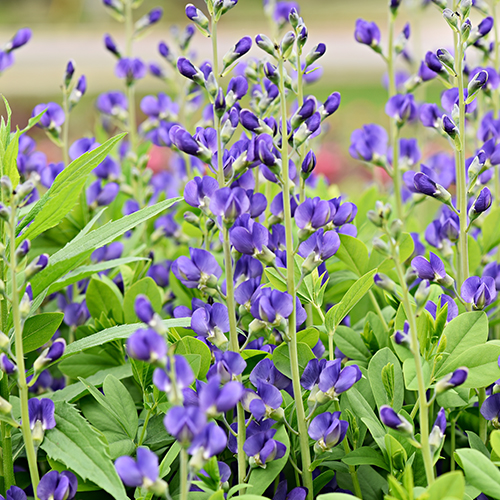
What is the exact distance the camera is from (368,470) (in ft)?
3.07

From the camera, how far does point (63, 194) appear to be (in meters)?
0.94

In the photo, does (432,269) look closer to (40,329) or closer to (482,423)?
(482,423)

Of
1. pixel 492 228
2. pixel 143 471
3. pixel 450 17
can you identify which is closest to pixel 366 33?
pixel 450 17

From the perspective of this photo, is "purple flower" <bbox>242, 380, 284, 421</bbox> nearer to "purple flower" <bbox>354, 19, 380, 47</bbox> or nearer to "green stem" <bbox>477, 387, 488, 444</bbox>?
"green stem" <bbox>477, 387, 488, 444</bbox>

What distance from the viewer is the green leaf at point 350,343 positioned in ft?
3.38

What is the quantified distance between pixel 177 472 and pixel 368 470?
0.97ft

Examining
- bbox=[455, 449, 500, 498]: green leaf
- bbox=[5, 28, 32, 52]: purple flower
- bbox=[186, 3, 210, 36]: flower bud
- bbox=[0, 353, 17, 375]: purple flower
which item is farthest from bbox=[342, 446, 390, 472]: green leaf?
bbox=[5, 28, 32, 52]: purple flower

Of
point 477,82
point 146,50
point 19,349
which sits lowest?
point 146,50

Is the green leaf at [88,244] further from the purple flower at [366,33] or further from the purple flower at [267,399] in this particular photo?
the purple flower at [366,33]

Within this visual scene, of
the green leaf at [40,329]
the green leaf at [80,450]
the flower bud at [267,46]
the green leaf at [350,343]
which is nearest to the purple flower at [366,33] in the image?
the flower bud at [267,46]

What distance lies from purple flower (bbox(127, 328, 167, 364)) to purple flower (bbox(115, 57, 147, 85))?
119 centimetres

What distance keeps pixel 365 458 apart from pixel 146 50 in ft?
25.3

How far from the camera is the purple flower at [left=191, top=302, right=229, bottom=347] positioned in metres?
0.85

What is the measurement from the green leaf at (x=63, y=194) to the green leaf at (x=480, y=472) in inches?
26.1
